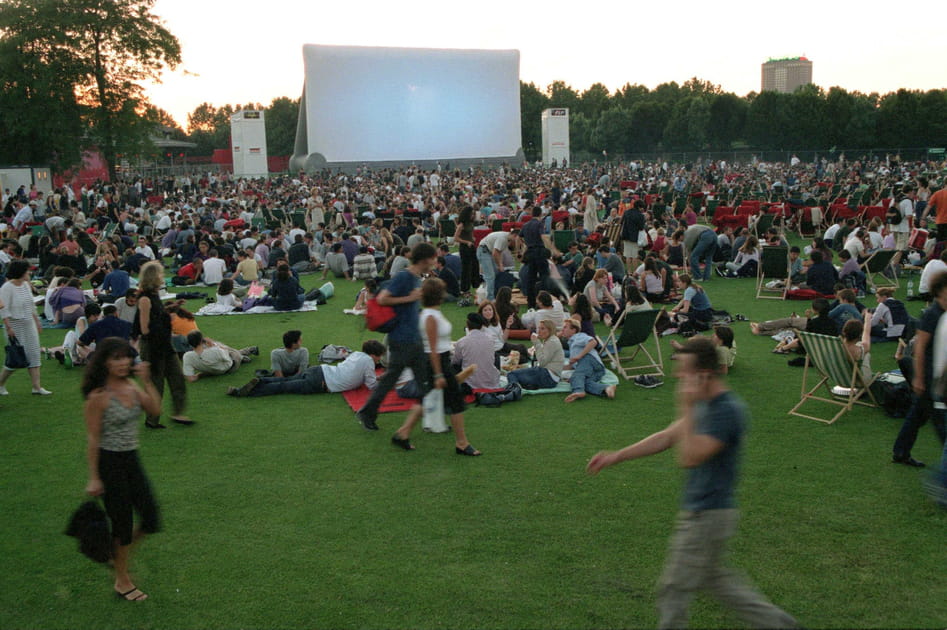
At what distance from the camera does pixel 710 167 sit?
136ft

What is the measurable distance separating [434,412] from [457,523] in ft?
5.80

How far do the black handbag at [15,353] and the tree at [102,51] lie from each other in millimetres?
32994

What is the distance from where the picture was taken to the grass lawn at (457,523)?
420 cm

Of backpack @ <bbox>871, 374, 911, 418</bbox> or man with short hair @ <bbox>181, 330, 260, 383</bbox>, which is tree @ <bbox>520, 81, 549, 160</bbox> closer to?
man with short hair @ <bbox>181, 330, 260, 383</bbox>

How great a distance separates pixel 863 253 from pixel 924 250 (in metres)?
2.28

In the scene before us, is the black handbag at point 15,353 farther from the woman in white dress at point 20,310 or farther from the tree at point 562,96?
the tree at point 562,96

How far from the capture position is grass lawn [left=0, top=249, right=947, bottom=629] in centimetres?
420

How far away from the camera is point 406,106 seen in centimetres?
5203

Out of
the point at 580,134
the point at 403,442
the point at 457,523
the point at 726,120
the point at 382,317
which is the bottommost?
the point at 457,523

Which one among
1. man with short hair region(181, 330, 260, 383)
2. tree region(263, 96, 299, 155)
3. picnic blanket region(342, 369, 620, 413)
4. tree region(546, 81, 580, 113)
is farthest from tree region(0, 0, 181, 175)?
tree region(546, 81, 580, 113)

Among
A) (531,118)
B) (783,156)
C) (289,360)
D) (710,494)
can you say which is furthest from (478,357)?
(531,118)

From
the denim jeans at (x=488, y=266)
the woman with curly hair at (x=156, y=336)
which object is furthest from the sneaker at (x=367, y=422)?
the denim jeans at (x=488, y=266)

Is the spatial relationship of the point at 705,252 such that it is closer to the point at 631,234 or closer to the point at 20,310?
the point at 631,234

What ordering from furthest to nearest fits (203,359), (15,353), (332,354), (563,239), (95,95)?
(95,95) < (563,239) < (332,354) < (203,359) < (15,353)
